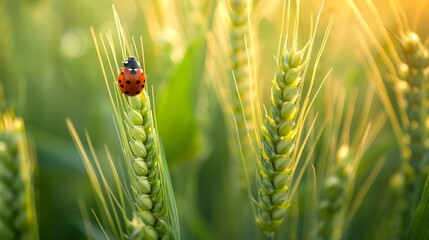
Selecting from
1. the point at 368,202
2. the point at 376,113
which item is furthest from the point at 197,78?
the point at 376,113

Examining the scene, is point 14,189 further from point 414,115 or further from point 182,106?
point 414,115

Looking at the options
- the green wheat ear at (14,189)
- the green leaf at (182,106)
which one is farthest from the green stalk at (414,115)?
the green wheat ear at (14,189)

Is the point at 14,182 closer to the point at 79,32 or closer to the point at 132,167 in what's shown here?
the point at 132,167

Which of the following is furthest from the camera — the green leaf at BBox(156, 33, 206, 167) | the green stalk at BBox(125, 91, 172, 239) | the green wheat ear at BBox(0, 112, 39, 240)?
the green leaf at BBox(156, 33, 206, 167)

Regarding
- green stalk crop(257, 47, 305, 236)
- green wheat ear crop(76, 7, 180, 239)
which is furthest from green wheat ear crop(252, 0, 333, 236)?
green wheat ear crop(76, 7, 180, 239)

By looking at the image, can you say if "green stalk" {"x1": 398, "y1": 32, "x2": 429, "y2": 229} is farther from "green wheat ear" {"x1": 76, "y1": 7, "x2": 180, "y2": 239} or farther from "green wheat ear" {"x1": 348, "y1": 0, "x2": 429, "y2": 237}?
"green wheat ear" {"x1": 76, "y1": 7, "x2": 180, "y2": 239}

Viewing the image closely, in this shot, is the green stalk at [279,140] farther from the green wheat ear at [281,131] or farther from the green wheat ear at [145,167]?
the green wheat ear at [145,167]

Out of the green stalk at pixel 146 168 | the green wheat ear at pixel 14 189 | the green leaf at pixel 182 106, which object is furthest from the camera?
the green leaf at pixel 182 106
